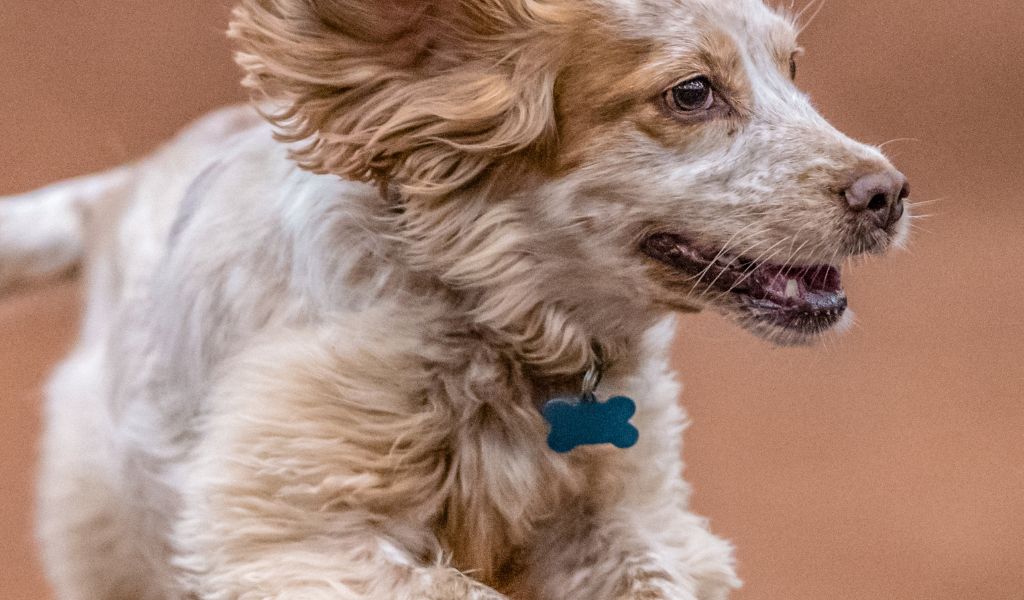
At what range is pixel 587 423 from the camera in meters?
1.54

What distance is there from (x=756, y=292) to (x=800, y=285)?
0.08 meters

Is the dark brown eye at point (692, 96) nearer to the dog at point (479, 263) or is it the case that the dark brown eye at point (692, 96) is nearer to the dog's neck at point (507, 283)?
the dog at point (479, 263)

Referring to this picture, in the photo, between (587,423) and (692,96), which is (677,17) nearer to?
(692,96)

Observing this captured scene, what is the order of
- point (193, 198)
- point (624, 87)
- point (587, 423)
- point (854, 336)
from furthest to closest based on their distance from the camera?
point (854, 336) → point (193, 198) → point (587, 423) → point (624, 87)

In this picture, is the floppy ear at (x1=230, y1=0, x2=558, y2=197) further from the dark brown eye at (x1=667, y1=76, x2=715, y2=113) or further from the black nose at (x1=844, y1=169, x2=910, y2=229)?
the black nose at (x1=844, y1=169, x2=910, y2=229)

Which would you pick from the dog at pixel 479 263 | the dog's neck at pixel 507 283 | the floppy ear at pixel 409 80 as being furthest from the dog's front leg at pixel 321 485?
the floppy ear at pixel 409 80

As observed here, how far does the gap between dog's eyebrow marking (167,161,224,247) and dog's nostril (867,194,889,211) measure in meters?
0.92

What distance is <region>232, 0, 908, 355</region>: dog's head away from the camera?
4.71 feet

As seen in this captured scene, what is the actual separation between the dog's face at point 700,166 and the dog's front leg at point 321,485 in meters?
0.34

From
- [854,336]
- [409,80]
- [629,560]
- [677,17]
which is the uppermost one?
[854,336]

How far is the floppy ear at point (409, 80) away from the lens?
144 centimetres

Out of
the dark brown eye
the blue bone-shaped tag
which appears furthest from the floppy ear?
the blue bone-shaped tag

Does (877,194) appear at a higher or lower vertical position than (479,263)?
higher

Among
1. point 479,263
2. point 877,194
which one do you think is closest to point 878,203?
point 877,194
